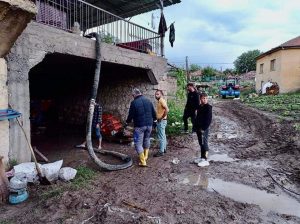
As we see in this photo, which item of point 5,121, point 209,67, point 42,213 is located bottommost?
point 42,213

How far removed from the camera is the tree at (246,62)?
153 feet

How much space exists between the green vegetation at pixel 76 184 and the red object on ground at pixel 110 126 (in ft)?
10.5

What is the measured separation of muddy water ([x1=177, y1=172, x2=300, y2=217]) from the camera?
435cm

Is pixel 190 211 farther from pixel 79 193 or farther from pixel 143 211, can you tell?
pixel 79 193

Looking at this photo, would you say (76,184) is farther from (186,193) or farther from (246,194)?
(246,194)

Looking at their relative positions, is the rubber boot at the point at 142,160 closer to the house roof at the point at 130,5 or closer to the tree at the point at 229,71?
the house roof at the point at 130,5

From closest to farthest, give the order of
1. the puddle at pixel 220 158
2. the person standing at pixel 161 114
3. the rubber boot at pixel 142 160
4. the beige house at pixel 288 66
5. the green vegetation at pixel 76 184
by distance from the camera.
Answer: the green vegetation at pixel 76 184, the rubber boot at pixel 142 160, the puddle at pixel 220 158, the person standing at pixel 161 114, the beige house at pixel 288 66

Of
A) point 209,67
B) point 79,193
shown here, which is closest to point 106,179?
point 79,193

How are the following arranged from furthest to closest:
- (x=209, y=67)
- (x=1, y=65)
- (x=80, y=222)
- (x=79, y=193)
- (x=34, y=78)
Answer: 1. (x=209, y=67)
2. (x=34, y=78)
3. (x=1, y=65)
4. (x=79, y=193)
5. (x=80, y=222)

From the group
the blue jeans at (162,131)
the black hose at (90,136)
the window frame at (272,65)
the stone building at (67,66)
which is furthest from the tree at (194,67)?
the black hose at (90,136)

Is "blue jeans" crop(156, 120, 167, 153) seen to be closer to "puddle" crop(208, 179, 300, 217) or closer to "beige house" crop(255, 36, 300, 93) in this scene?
"puddle" crop(208, 179, 300, 217)

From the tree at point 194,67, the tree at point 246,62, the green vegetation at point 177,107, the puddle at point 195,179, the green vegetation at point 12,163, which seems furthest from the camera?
the tree at point 246,62

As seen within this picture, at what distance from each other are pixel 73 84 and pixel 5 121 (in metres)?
7.03

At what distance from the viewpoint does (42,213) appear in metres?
4.14
